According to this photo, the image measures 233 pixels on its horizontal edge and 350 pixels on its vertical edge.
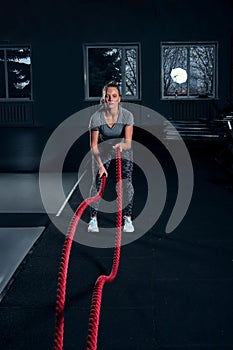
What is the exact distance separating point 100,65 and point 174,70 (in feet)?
7.93

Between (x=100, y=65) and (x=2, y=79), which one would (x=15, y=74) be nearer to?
(x=2, y=79)

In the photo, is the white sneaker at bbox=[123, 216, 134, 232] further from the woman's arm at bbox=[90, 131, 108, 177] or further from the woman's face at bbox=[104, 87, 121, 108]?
the woman's face at bbox=[104, 87, 121, 108]

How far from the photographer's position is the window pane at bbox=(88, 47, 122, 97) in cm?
1617

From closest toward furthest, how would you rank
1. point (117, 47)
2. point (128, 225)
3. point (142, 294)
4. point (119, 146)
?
point (142, 294) < point (119, 146) < point (128, 225) < point (117, 47)

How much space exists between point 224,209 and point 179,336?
308 centimetres

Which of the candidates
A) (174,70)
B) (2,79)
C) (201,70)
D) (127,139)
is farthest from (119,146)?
(2,79)

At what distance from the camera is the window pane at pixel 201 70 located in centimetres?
1569

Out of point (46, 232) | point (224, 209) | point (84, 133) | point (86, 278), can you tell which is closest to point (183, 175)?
point (224, 209)

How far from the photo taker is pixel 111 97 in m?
4.11

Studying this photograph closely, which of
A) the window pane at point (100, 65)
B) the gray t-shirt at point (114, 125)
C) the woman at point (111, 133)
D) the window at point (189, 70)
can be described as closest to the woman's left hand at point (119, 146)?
the woman at point (111, 133)

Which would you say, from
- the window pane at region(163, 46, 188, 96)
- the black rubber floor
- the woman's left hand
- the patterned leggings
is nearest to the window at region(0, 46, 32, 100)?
the window pane at region(163, 46, 188, 96)

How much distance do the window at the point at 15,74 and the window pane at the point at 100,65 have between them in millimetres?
2043

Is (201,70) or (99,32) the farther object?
(201,70)

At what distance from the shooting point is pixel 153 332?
2723mm
